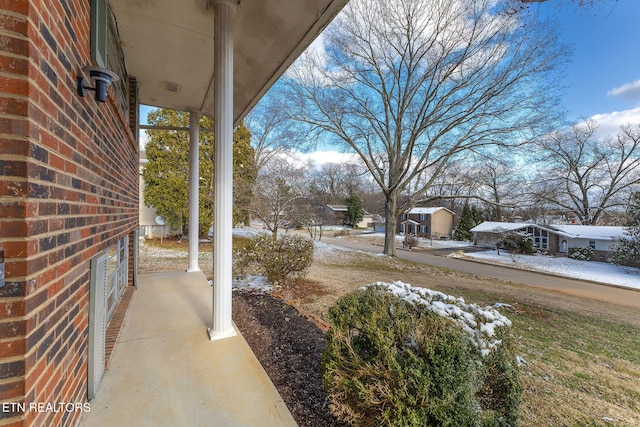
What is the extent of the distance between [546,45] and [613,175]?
20.4 metres

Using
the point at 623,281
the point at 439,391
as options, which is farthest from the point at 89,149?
the point at 623,281

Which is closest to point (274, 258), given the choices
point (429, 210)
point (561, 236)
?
point (561, 236)

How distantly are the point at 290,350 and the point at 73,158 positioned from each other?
8.89 feet

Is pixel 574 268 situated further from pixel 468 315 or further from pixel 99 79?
pixel 99 79

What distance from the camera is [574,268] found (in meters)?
16.2

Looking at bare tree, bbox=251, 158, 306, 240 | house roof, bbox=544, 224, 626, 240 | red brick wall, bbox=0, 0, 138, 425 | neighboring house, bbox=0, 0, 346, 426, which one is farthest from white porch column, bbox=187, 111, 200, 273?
house roof, bbox=544, 224, 626, 240

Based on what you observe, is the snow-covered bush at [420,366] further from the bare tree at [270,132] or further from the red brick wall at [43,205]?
the bare tree at [270,132]

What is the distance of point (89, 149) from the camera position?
1.92 m

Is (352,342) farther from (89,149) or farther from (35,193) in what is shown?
(89,149)

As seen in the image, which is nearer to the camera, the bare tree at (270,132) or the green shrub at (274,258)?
the green shrub at (274,258)

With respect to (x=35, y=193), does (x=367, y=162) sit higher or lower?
higher

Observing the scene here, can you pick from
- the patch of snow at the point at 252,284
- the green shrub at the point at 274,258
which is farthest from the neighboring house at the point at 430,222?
the patch of snow at the point at 252,284

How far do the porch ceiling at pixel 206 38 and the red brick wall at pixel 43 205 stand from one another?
1.75m

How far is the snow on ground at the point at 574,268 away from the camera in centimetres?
1351
